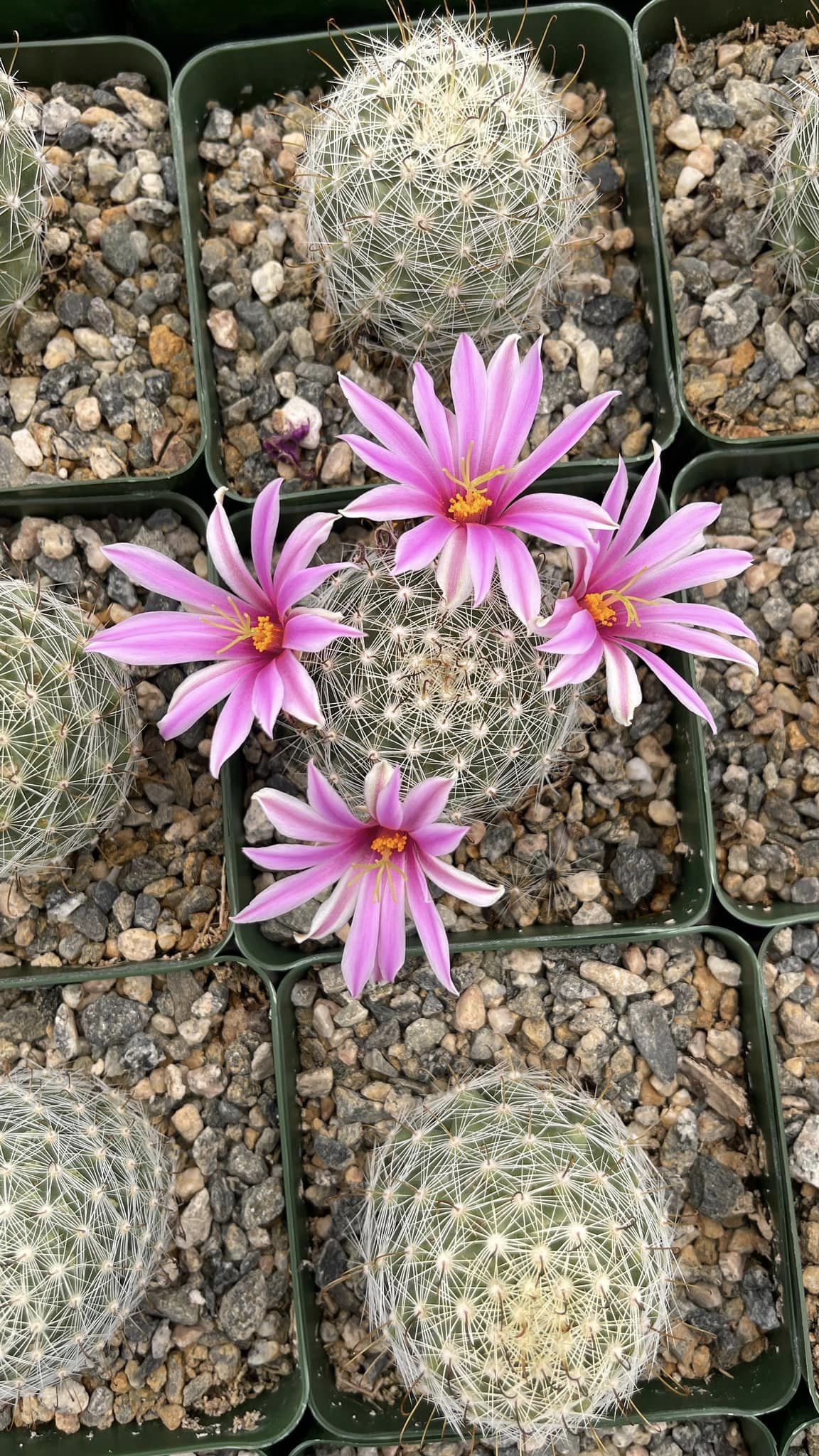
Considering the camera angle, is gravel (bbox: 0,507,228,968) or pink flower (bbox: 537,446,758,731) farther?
gravel (bbox: 0,507,228,968)

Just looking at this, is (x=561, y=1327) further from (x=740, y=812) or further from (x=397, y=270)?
(x=397, y=270)

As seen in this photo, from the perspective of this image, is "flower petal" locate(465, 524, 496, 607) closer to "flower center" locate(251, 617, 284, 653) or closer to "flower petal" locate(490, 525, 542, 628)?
"flower petal" locate(490, 525, 542, 628)

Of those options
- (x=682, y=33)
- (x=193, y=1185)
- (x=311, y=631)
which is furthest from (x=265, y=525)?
(x=682, y=33)

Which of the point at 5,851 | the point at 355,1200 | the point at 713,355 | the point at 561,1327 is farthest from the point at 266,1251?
the point at 713,355

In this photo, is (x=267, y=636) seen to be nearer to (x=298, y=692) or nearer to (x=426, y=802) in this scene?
(x=298, y=692)

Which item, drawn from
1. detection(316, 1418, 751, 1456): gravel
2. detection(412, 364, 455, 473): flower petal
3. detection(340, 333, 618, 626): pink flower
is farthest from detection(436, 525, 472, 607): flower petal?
detection(316, 1418, 751, 1456): gravel

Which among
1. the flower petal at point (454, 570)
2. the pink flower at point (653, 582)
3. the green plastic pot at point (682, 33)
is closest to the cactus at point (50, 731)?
the flower petal at point (454, 570)
